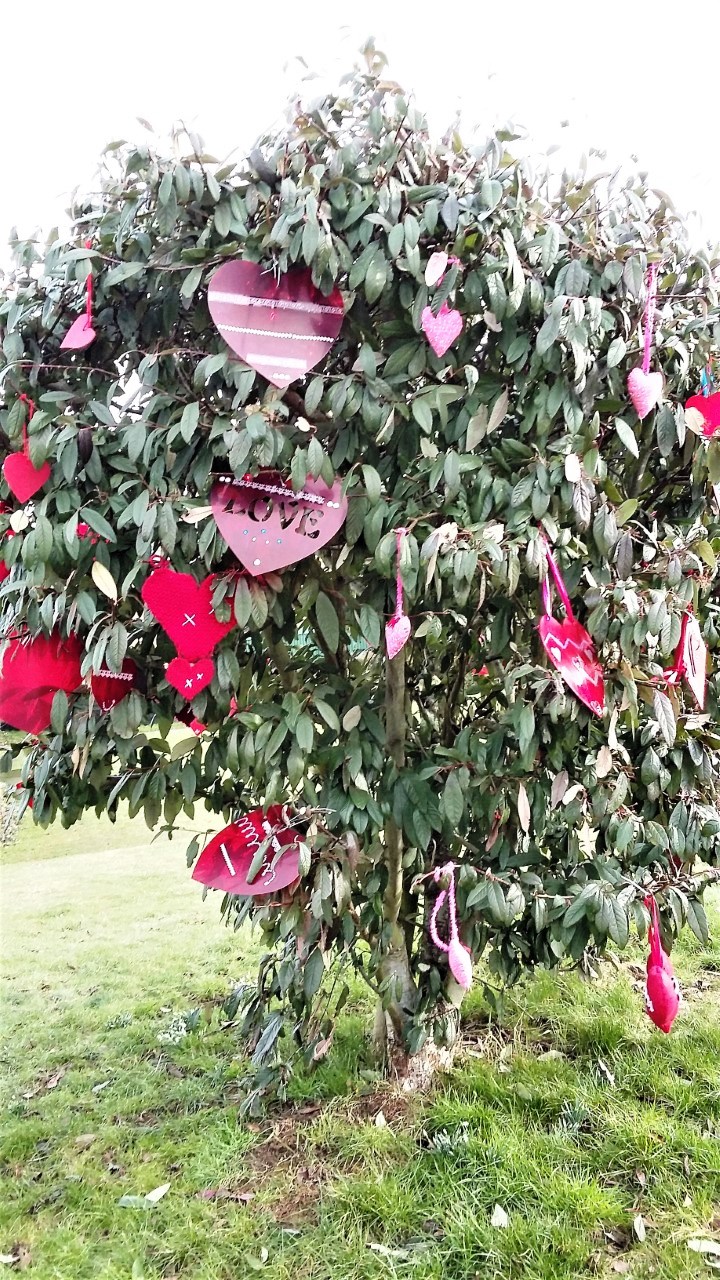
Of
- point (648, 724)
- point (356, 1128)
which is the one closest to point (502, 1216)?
point (356, 1128)

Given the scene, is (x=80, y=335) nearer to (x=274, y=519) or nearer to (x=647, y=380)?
(x=274, y=519)

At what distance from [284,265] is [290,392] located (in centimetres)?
16

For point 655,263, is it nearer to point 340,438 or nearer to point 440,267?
point 440,267

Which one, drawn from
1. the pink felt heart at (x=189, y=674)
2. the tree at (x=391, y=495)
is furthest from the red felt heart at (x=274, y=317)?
the pink felt heart at (x=189, y=674)

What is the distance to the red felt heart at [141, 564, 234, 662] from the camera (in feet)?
3.50

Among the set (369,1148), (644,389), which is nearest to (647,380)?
(644,389)

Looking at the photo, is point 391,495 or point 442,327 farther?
point 391,495

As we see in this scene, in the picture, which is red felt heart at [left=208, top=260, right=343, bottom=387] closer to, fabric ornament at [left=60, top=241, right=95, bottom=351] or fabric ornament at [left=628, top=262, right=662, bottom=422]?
fabric ornament at [left=60, top=241, right=95, bottom=351]

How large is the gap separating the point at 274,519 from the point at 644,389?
510mm

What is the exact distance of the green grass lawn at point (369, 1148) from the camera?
126 cm

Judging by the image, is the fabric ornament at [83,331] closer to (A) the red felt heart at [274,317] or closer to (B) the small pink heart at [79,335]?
(B) the small pink heart at [79,335]

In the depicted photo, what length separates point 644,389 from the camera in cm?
109

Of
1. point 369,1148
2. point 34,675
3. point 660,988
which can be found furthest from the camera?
point 369,1148

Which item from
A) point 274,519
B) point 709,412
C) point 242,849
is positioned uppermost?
point 709,412
